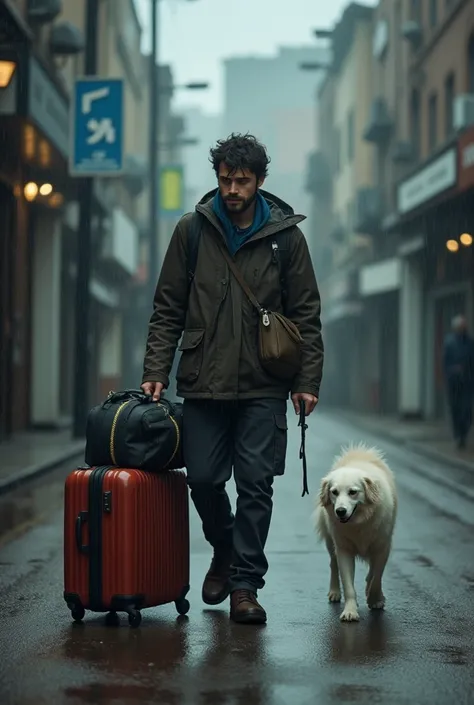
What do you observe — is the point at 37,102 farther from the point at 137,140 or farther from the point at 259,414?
the point at 137,140

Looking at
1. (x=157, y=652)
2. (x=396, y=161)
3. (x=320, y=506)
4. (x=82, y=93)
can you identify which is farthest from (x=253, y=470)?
(x=396, y=161)

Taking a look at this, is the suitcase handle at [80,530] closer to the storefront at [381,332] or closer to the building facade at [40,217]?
the building facade at [40,217]

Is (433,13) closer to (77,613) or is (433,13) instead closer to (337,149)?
(337,149)

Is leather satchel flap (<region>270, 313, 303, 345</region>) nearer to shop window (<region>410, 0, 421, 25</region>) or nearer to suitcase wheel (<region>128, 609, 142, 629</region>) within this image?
suitcase wheel (<region>128, 609, 142, 629</region>)

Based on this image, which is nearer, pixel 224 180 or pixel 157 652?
pixel 157 652

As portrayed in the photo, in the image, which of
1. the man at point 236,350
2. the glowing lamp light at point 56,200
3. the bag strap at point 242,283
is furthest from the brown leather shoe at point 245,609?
the glowing lamp light at point 56,200

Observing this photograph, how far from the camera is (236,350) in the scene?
6293 mm

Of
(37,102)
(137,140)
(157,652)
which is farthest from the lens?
(137,140)

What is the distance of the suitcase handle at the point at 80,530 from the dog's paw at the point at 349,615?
123cm

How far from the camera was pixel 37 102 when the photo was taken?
18500mm

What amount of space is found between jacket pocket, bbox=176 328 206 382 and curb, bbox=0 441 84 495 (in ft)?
23.5

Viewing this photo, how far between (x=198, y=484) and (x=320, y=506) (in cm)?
83

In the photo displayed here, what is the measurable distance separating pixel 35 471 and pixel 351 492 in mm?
9038

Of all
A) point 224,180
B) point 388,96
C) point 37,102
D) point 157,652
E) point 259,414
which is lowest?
point 157,652
